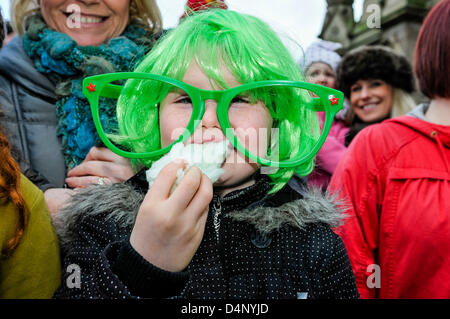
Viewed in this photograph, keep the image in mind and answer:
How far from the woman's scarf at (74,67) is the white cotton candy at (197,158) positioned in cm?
62

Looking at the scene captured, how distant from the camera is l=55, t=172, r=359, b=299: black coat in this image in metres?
1.18

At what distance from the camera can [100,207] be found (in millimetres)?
1253

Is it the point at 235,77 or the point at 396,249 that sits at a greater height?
the point at 235,77

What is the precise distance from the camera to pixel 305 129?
4.70 ft

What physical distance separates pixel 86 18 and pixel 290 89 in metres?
1.09

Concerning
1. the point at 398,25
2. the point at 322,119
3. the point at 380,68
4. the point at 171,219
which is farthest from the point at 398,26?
the point at 171,219

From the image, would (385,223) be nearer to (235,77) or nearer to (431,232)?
(431,232)

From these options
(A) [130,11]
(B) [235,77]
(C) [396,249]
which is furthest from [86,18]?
(C) [396,249]

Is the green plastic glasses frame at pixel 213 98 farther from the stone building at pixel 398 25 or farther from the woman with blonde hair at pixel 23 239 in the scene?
the stone building at pixel 398 25

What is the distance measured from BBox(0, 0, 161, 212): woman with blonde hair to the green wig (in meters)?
0.26

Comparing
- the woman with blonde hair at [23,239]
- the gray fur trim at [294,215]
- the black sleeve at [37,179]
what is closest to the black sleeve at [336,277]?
the gray fur trim at [294,215]

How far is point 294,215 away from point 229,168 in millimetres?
298

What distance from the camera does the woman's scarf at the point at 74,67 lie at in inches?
63.6

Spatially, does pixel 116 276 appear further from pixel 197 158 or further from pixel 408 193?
pixel 408 193
